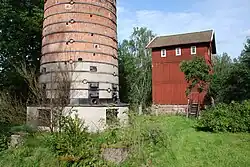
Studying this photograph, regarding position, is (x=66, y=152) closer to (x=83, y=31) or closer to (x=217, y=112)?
(x=217, y=112)

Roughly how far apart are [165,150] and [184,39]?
2022cm

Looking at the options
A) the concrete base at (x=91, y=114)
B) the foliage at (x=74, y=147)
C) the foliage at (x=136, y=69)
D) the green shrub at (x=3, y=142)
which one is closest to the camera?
the foliage at (x=74, y=147)

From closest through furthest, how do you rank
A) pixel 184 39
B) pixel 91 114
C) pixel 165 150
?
pixel 165 150
pixel 91 114
pixel 184 39

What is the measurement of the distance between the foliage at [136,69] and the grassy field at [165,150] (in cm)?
1975

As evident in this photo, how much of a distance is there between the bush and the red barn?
13.3 m

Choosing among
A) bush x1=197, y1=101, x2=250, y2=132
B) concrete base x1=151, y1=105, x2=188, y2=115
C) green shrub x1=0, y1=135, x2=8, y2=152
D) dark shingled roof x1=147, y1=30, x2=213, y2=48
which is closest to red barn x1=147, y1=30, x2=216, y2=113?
dark shingled roof x1=147, y1=30, x2=213, y2=48

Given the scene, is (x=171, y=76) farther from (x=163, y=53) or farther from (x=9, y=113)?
(x=9, y=113)

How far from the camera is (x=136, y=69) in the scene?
139 ft

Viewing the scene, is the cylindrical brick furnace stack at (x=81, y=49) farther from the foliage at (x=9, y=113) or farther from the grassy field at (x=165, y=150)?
Result: the grassy field at (x=165, y=150)

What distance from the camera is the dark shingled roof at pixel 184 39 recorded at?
2784cm

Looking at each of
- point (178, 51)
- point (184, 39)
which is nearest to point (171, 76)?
point (178, 51)

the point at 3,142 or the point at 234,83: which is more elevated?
the point at 234,83

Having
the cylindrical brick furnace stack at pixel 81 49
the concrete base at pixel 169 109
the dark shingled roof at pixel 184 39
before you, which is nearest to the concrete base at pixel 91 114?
the cylindrical brick furnace stack at pixel 81 49

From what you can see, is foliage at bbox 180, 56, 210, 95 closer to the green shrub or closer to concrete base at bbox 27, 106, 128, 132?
concrete base at bbox 27, 106, 128, 132
